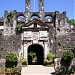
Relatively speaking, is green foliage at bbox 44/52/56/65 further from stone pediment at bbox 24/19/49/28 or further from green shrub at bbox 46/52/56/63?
Result: stone pediment at bbox 24/19/49/28

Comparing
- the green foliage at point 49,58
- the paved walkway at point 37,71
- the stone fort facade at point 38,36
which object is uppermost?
the stone fort facade at point 38,36

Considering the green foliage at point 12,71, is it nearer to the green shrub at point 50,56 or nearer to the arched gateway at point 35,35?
the green shrub at point 50,56

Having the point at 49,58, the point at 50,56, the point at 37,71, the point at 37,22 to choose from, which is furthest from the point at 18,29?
the point at 37,71

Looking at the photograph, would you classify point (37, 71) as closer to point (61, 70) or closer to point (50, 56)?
point (61, 70)

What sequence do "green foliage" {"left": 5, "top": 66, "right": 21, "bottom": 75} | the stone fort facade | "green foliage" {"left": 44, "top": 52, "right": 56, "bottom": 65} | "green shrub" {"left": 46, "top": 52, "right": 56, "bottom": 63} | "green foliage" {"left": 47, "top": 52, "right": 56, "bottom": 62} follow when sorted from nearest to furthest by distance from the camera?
"green foliage" {"left": 5, "top": 66, "right": 21, "bottom": 75} < "green foliage" {"left": 44, "top": 52, "right": 56, "bottom": 65} < "green shrub" {"left": 46, "top": 52, "right": 56, "bottom": 63} < "green foliage" {"left": 47, "top": 52, "right": 56, "bottom": 62} < the stone fort facade

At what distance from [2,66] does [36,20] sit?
14.0 meters

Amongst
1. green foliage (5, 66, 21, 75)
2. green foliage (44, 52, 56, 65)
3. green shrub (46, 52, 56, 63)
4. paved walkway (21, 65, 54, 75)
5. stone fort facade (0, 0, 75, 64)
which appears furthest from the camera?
stone fort facade (0, 0, 75, 64)

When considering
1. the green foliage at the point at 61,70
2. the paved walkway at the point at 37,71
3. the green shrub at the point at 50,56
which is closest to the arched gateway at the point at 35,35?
the green shrub at the point at 50,56

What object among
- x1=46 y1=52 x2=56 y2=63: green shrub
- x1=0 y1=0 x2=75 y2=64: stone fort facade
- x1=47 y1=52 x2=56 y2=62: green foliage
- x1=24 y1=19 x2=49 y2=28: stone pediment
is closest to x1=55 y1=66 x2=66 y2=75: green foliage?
x1=46 y1=52 x2=56 y2=63: green shrub

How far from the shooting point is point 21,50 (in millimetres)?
33844

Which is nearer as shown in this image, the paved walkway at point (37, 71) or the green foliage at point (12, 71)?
the green foliage at point (12, 71)

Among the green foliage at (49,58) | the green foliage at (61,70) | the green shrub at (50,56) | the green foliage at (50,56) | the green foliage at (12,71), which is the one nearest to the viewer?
the green foliage at (12,71)

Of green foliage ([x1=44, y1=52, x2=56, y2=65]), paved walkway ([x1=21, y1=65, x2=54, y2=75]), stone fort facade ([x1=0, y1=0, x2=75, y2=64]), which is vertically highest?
stone fort facade ([x1=0, y1=0, x2=75, y2=64])

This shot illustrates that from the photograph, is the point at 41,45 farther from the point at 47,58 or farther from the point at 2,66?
the point at 2,66
